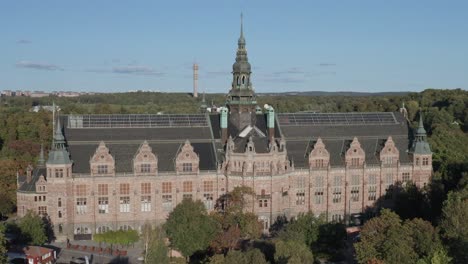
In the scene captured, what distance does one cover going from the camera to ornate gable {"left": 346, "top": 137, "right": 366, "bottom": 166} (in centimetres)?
10344

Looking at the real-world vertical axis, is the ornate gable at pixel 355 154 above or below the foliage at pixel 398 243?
above

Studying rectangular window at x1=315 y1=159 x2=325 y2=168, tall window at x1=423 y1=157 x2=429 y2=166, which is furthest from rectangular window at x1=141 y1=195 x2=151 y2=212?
tall window at x1=423 y1=157 x2=429 y2=166

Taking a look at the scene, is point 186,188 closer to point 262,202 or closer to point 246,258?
point 262,202

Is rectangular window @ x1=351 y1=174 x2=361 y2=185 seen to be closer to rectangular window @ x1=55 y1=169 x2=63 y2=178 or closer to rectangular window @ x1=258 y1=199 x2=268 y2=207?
rectangular window @ x1=258 y1=199 x2=268 y2=207

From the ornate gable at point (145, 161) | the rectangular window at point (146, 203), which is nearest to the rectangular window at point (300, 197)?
the ornate gable at point (145, 161)

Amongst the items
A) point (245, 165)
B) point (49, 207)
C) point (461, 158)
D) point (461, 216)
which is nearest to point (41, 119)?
point (49, 207)

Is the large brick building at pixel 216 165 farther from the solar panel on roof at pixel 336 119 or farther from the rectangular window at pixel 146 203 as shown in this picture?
the solar panel on roof at pixel 336 119

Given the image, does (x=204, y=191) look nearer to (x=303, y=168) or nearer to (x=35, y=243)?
(x=303, y=168)

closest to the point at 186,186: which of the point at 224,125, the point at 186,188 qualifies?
the point at 186,188

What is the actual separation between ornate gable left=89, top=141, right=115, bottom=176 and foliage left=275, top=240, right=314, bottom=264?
3529 cm

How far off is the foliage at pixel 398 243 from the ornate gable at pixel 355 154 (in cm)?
2881

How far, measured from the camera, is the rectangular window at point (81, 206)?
94000mm

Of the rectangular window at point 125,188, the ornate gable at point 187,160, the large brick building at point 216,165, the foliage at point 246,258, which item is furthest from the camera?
the ornate gable at point 187,160

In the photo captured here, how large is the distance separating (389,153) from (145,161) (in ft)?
140
